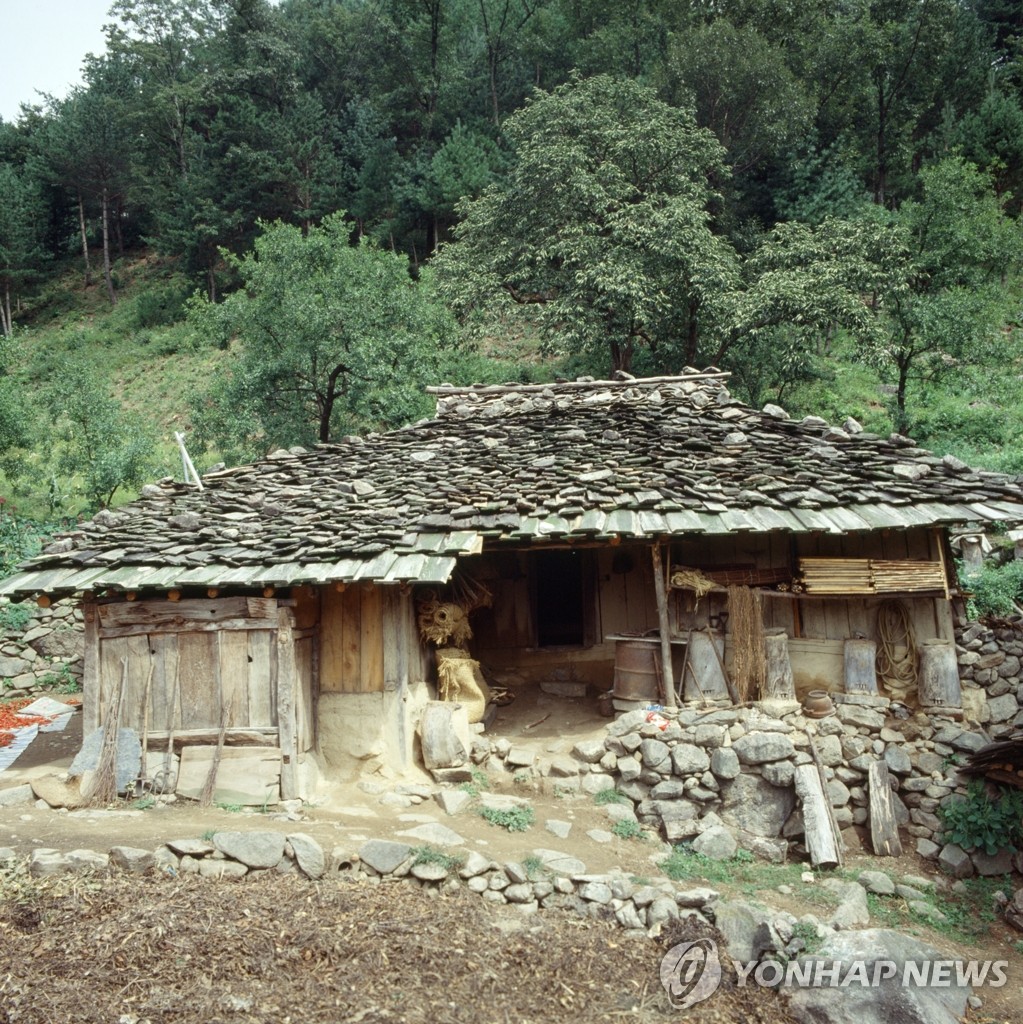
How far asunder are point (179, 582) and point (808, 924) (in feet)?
22.3

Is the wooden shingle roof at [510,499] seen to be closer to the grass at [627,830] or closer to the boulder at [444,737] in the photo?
the boulder at [444,737]

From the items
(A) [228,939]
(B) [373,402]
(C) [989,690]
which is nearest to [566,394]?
(B) [373,402]

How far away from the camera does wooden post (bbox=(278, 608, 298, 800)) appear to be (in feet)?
28.9

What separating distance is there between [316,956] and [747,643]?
597cm

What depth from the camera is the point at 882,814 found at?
896 centimetres

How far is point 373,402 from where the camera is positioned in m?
19.1

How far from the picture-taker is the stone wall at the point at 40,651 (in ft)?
48.7

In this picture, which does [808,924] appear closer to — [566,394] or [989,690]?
[989,690]

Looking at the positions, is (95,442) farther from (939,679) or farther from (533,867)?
(939,679)

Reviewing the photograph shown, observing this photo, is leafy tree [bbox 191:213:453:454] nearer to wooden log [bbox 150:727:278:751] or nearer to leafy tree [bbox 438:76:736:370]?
leafy tree [bbox 438:76:736:370]

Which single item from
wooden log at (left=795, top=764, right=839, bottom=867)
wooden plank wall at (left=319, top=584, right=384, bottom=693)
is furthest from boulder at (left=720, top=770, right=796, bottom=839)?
wooden plank wall at (left=319, top=584, right=384, bottom=693)

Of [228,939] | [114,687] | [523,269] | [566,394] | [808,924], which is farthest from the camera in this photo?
[523,269]

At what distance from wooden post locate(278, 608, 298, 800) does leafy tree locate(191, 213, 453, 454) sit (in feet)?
33.8

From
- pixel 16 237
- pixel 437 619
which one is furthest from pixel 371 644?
pixel 16 237
